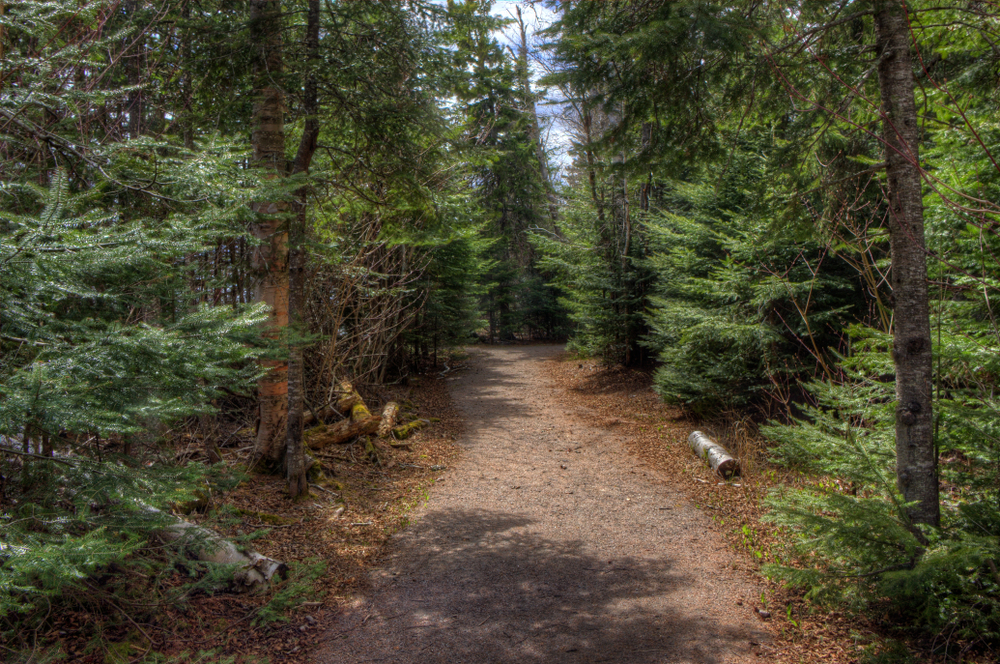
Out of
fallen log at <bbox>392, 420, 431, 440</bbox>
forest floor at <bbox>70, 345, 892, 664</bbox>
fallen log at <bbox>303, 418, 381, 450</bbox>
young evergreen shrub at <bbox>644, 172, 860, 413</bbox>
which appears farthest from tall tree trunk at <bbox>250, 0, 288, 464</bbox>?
young evergreen shrub at <bbox>644, 172, 860, 413</bbox>

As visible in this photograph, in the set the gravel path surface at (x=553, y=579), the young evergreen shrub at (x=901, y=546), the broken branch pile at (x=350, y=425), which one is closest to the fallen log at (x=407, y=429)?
A: the broken branch pile at (x=350, y=425)


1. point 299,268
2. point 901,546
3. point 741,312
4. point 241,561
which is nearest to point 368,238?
point 299,268

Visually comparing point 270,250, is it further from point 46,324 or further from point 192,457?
point 46,324

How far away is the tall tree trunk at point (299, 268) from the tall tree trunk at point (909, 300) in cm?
461

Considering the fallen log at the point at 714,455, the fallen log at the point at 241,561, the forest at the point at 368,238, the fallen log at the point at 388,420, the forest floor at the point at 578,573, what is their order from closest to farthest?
the forest at the point at 368,238 → the forest floor at the point at 578,573 → the fallen log at the point at 241,561 → the fallen log at the point at 714,455 → the fallen log at the point at 388,420

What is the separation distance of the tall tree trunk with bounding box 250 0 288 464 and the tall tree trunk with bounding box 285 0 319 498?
19 centimetres

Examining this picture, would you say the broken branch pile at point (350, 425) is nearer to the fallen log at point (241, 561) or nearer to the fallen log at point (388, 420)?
the fallen log at point (388, 420)

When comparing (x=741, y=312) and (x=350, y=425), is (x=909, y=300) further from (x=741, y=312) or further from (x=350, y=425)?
(x=350, y=425)

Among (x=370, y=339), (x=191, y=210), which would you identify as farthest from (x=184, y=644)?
(x=370, y=339)

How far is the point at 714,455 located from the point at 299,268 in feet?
18.1

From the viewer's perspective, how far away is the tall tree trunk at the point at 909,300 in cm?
360

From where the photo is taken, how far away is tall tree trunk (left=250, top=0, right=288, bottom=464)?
18.0 feet

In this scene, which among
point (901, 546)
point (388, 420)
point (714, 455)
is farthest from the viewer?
point (388, 420)

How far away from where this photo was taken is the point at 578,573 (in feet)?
15.9
